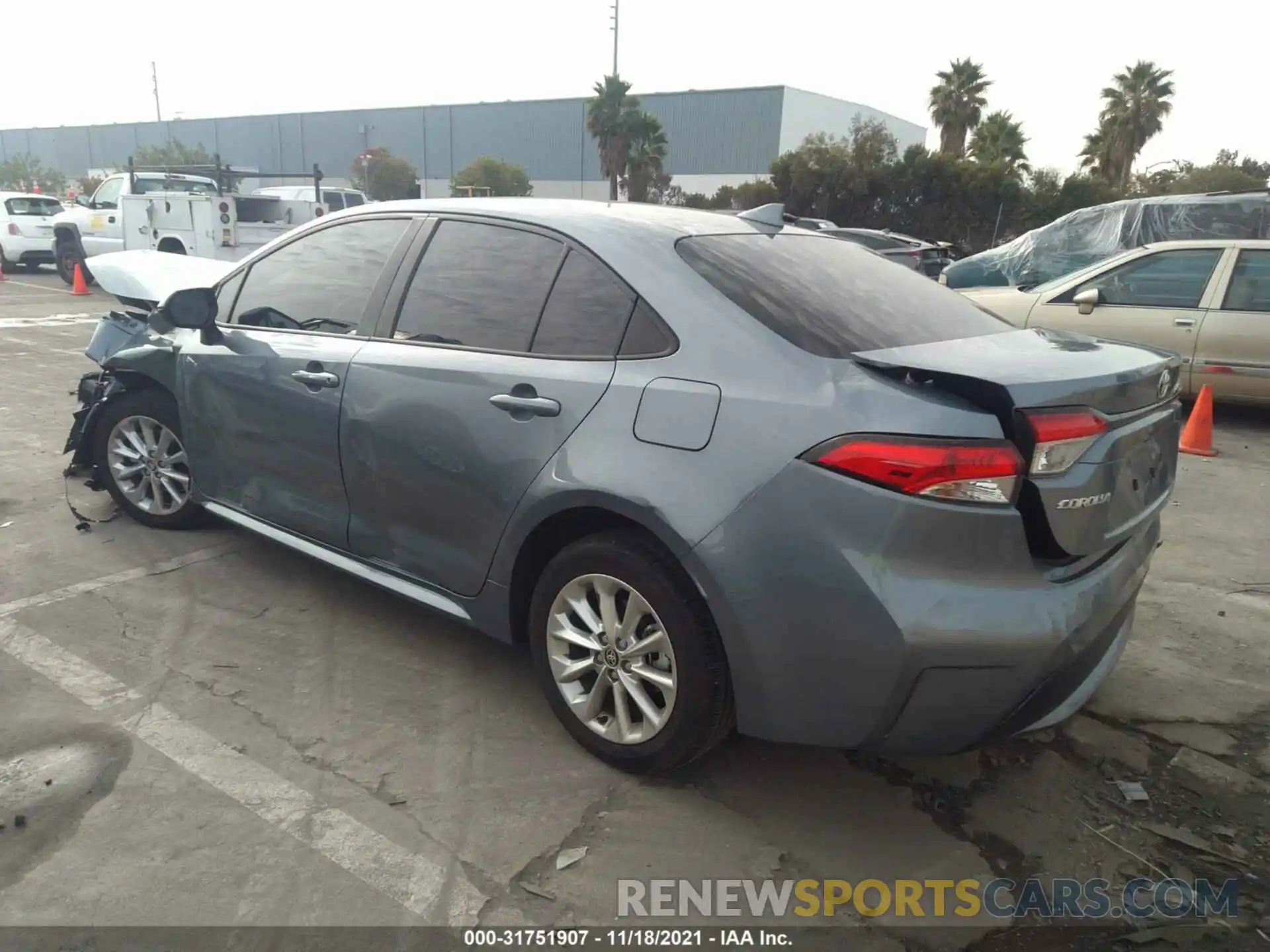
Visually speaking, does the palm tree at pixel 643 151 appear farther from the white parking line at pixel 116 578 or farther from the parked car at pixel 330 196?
the white parking line at pixel 116 578

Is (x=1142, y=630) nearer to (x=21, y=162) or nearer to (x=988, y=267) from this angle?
(x=988, y=267)

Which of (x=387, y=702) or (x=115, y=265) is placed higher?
(x=115, y=265)

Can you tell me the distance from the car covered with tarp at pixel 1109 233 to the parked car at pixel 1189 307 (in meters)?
2.14

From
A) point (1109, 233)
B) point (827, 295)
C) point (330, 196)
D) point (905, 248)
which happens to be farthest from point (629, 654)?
point (330, 196)

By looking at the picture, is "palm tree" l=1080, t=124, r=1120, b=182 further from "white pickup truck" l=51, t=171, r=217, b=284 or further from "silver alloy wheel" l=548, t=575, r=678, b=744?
"silver alloy wheel" l=548, t=575, r=678, b=744

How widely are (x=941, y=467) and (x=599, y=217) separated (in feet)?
4.80

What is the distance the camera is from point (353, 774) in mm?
2773

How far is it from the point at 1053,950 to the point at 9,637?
3.75 meters

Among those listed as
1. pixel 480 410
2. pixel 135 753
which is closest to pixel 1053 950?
pixel 480 410

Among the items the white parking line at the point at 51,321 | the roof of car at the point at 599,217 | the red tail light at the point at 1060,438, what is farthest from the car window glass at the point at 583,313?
the white parking line at the point at 51,321

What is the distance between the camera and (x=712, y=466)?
2.38m

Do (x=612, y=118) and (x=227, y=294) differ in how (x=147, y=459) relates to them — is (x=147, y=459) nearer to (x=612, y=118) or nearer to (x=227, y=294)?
(x=227, y=294)

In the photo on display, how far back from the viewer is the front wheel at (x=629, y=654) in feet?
8.18

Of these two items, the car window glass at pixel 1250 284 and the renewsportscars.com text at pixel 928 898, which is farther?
the car window glass at pixel 1250 284
